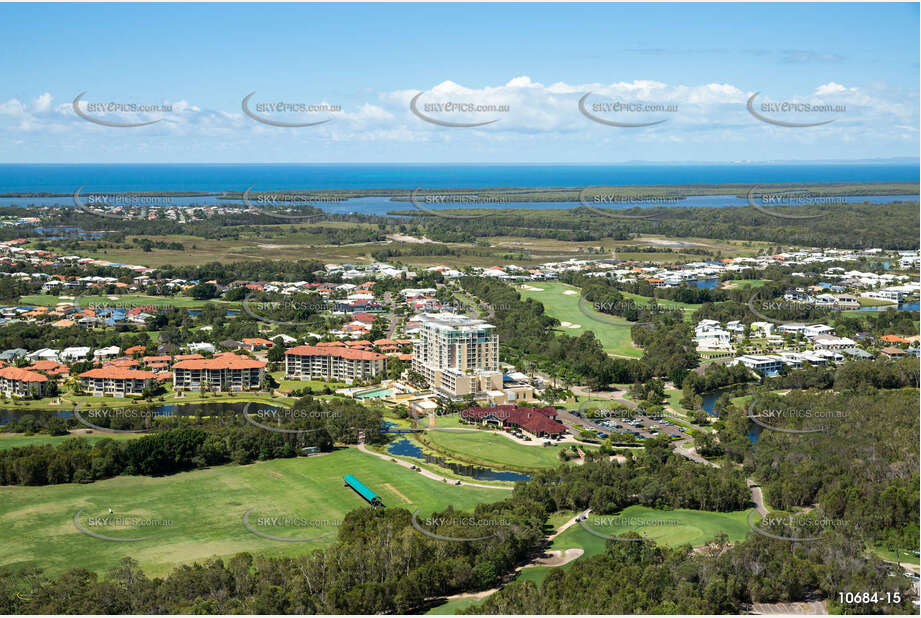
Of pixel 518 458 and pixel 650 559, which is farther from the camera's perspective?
pixel 518 458

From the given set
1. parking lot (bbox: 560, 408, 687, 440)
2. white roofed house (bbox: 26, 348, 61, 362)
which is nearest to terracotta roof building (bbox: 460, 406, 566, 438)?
parking lot (bbox: 560, 408, 687, 440)

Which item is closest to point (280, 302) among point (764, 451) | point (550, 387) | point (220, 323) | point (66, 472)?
point (220, 323)

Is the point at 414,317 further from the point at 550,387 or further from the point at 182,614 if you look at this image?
the point at 182,614

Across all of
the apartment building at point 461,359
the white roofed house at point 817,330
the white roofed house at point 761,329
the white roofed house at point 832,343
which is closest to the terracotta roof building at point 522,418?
the apartment building at point 461,359

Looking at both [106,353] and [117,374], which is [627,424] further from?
[106,353]

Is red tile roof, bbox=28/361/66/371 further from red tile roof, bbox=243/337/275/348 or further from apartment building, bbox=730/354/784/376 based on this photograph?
apartment building, bbox=730/354/784/376

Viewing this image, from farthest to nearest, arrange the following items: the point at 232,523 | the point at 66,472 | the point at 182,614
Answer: the point at 66,472, the point at 232,523, the point at 182,614
